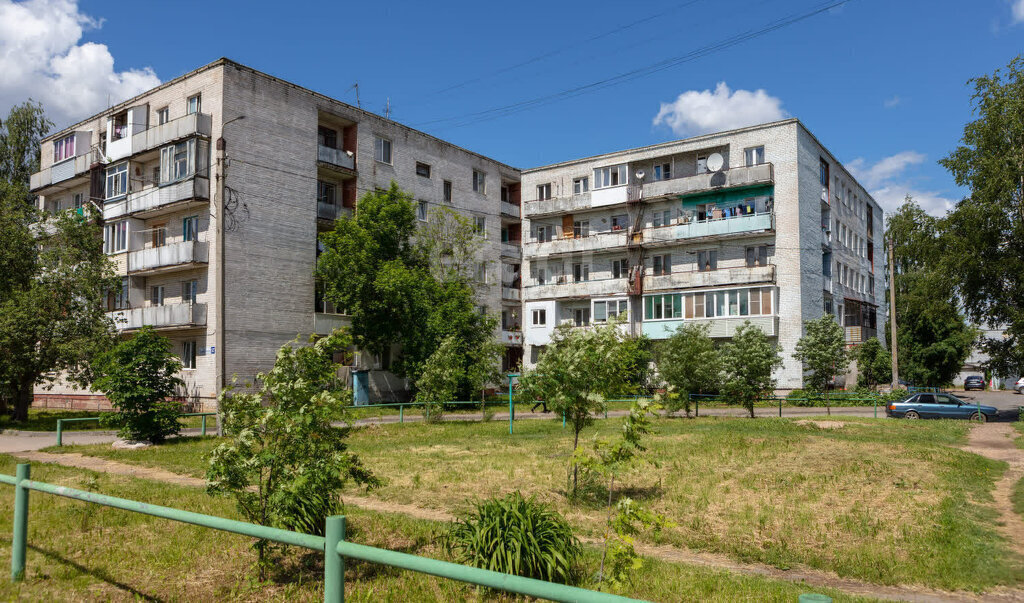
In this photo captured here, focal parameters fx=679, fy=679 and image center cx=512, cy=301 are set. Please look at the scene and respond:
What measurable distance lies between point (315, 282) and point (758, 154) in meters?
29.1

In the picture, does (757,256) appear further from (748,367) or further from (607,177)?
(748,367)

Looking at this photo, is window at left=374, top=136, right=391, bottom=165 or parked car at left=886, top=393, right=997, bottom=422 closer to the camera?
parked car at left=886, top=393, right=997, bottom=422

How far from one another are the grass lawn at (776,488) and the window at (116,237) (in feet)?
70.6

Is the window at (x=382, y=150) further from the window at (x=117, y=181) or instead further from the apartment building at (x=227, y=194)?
the window at (x=117, y=181)

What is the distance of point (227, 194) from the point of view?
33.7 m

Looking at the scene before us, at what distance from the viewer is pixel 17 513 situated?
250 inches

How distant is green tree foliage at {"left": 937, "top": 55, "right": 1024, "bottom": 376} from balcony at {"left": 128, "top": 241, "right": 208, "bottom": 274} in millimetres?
35863

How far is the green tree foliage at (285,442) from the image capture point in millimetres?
6723

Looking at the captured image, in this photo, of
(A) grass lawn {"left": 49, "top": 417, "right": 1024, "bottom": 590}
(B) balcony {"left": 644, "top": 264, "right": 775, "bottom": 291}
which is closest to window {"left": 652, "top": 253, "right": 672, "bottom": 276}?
(B) balcony {"left": 644, "top": 264, "right": 775, "bottom": 291}

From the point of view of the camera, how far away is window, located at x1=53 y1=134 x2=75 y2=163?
137 feet

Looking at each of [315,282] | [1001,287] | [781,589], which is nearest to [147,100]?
[315,282]

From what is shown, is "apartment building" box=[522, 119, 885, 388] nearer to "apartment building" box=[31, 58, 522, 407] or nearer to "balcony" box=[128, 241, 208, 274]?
"apartment building" box=[31, 58, 522, 407]

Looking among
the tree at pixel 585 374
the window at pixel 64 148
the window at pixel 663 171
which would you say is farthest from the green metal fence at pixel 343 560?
the window at pixel 663 171

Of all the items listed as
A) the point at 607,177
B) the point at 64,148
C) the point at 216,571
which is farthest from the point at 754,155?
the point at 64,148
